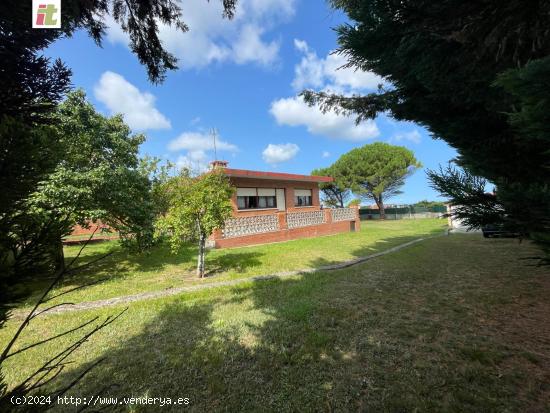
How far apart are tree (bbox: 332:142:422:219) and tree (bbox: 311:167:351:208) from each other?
75cm

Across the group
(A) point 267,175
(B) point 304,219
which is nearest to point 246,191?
(A) point 267,175

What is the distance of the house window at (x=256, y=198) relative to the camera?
1675 cm

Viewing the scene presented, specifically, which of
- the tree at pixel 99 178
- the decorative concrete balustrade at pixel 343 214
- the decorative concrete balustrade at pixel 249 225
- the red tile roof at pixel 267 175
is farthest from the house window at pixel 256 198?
the tree at pixel 99 178

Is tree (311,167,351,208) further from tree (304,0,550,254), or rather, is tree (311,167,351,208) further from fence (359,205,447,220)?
tree (304,0,550,254)

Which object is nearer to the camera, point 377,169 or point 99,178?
point 99,178

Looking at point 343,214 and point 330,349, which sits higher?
point 343,214

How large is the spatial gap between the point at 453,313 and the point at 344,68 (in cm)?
420

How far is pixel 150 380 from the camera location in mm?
2852

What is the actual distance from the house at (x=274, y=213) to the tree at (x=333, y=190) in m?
15.8

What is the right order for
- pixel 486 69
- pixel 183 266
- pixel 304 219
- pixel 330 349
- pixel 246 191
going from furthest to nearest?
pixel 246 191
pixel 304 219
pixel 183 266
pixel 330 349
pixel 486 69

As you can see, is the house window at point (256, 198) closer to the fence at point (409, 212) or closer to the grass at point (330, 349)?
the grass at point (330, 349)

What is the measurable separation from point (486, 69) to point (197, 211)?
21.8 ft

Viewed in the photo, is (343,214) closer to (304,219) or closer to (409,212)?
(304,219)

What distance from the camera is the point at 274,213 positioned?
593 inches
